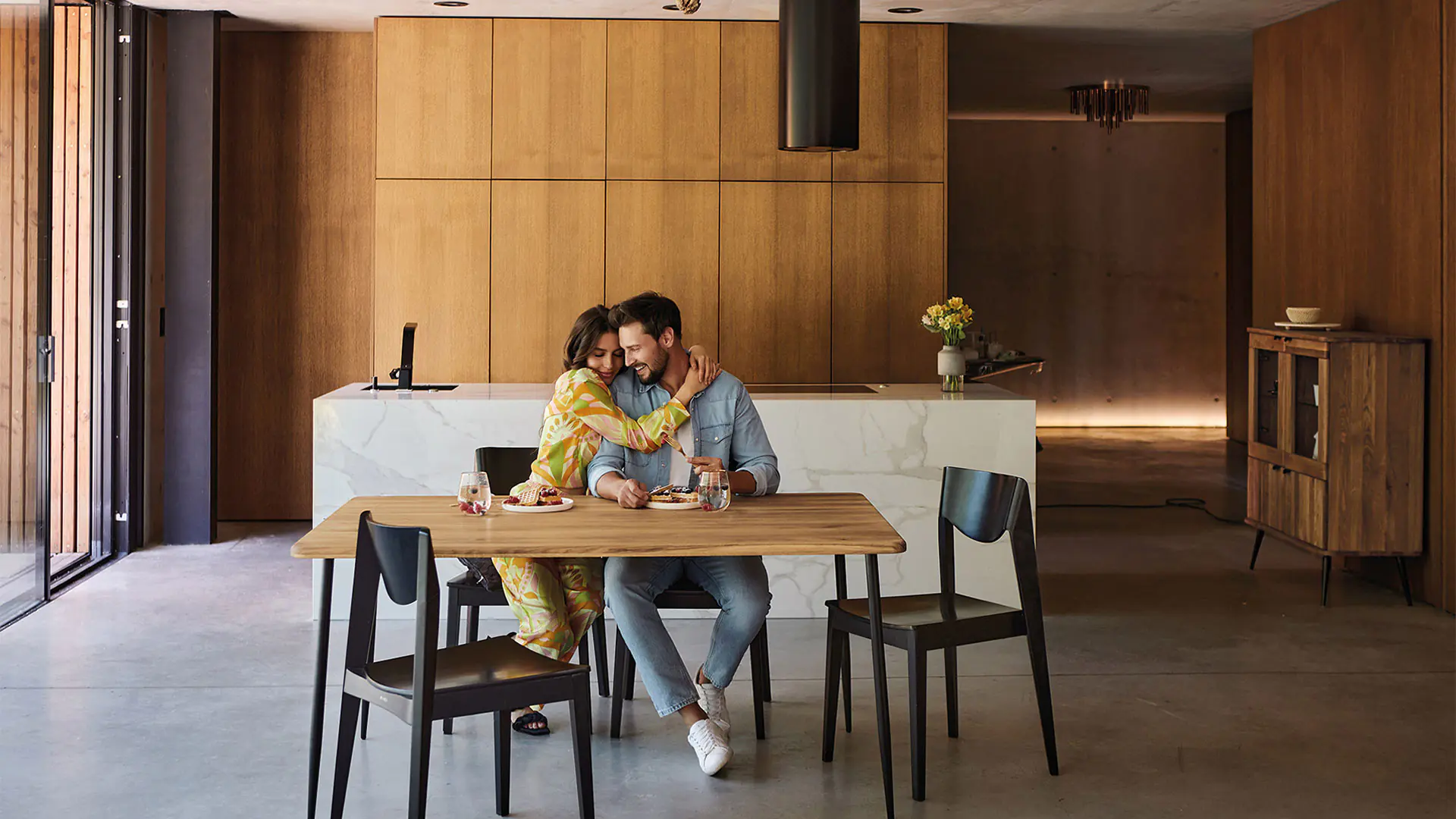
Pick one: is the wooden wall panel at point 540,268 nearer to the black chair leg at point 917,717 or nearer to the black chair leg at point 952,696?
the black chair leg at point 952,696

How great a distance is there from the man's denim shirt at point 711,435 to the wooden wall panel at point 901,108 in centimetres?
343

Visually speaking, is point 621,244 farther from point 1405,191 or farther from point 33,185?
point 1405,191

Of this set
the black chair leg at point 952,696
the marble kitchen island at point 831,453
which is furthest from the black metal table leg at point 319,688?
the marble kitchen island at point 831,453

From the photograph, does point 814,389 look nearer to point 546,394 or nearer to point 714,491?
point 546,394

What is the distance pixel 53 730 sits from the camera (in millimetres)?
3908

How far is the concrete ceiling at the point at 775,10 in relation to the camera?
6.63 meters

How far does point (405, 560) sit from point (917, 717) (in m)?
1.39

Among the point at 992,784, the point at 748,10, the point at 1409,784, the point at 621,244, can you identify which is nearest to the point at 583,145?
the point at 621,244

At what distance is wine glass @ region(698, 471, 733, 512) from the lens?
3.49 m

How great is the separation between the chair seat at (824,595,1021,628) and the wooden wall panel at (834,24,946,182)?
3849 millimetres

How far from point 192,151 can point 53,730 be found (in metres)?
4.05

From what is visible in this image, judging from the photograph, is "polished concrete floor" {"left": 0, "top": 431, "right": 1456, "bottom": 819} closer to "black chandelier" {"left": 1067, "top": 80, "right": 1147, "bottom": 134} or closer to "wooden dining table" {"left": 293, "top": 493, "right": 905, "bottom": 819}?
"wooden dining table" {"left": 293, "top": 493, "right": 905, "bottom": 819}

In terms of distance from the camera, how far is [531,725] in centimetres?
386

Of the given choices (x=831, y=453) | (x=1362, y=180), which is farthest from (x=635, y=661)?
(x=1362, y=180)
